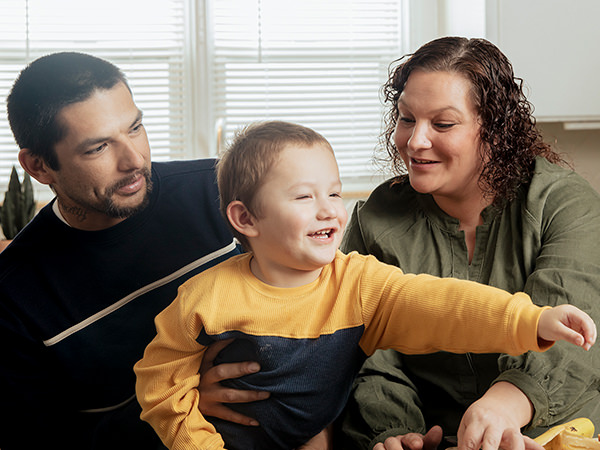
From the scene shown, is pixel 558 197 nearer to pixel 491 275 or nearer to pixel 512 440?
pixel 491 275

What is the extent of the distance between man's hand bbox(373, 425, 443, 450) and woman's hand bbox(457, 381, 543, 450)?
12 centimetres

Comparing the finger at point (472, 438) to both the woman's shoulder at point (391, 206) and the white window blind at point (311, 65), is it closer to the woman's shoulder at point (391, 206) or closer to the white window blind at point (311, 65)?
the woman's shoulder at point (391, 206)

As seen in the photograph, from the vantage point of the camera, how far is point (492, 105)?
135cm

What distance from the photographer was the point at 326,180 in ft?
3.68

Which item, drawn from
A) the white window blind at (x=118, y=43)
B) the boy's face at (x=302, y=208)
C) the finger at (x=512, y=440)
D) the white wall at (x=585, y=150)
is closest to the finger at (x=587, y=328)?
the finger at (x=512, y=440)

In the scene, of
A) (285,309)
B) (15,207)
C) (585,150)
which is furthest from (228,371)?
(585,150)

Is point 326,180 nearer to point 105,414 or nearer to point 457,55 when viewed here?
point 457,55

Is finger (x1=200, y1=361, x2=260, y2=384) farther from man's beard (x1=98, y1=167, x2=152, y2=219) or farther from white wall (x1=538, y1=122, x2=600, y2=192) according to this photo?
white wall (x1=538, y1=122, x2=600, y2=192)

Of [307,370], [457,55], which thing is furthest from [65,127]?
[457,55]

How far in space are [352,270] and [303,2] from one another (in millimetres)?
2146

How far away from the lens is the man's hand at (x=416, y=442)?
112 cm

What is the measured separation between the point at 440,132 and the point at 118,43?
2.04 metres

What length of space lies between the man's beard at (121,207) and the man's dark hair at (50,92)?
0.46ft

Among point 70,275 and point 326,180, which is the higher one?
point 326,180
